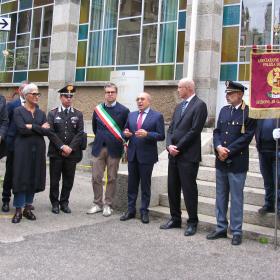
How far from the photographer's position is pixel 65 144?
7.54 metres

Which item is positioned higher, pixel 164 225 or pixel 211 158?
pixel 211 158

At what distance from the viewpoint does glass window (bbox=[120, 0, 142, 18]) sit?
14477 millimetres

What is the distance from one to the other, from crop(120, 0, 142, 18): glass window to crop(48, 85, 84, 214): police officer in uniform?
7.68 meters

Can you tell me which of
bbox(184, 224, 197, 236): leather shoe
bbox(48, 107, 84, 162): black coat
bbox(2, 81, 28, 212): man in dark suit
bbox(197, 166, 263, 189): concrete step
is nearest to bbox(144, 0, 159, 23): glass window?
bbox(197, 166, 263, 189): concrete step

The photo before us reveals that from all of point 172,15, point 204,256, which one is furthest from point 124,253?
point 172,15

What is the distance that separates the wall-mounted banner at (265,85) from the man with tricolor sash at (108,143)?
7.72 feet

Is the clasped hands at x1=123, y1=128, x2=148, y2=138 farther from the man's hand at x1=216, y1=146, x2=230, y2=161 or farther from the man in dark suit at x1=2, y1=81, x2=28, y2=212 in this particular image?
the man in dark suit at x1=2, y1=81, x2=28, y2=212

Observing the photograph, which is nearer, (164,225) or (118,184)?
(164,225)

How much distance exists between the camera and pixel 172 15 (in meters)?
13.5

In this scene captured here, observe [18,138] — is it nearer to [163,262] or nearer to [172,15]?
[163,262]

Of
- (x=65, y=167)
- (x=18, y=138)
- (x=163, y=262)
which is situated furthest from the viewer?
(x=65, y=167)

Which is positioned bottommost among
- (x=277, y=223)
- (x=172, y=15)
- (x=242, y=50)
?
(x=277, y=223)

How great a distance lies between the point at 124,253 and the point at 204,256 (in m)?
0.95

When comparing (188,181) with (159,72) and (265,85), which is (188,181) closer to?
(265,85)
